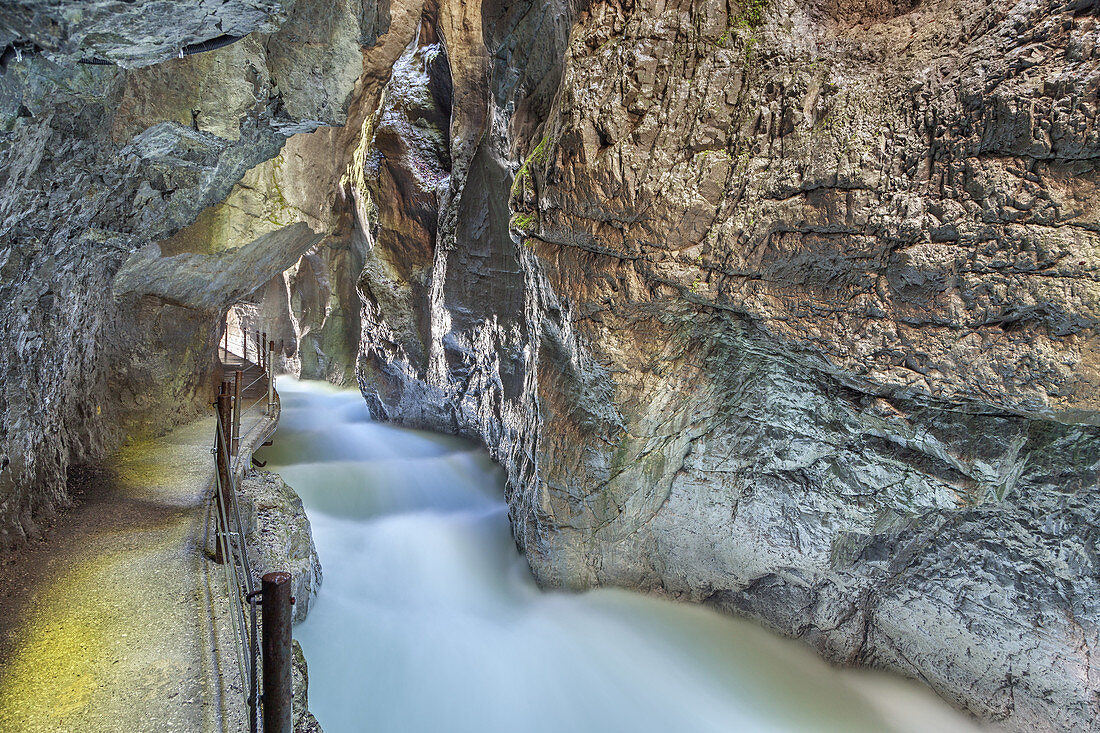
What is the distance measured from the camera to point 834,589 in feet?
23.0

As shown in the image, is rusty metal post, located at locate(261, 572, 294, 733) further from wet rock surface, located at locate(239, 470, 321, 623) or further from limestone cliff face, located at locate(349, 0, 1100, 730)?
limestone cliff face, located at locate(349, 0, 1100, 730)

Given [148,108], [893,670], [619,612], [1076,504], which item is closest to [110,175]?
[148,108]

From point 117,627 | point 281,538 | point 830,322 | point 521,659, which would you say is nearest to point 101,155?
point 117,627

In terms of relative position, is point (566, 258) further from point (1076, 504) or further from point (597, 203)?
point (1076, 504)

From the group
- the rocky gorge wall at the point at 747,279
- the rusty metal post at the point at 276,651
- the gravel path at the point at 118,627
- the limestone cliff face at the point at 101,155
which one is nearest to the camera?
the rusty metal post at the point at 276,651

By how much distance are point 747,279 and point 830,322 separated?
852 millimetres

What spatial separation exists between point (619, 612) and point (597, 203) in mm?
5681

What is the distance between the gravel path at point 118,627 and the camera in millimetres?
3221

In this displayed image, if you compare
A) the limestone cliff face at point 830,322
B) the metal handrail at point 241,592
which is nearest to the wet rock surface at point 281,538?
the metal handrail at point 241,592

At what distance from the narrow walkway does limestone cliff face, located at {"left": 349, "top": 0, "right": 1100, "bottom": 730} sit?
4.27 m

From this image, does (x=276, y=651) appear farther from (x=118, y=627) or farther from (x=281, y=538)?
(x=281, y=538)

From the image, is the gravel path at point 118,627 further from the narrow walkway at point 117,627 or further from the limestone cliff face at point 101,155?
the limestone cliff face at point 101,155

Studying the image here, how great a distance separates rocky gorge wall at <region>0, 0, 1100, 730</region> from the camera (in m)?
4.18

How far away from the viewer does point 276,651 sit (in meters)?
2.73
